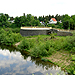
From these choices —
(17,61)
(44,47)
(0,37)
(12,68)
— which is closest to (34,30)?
(0,37)

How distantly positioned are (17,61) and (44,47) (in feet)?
22.6

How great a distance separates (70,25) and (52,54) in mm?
23454

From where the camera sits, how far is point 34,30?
4634 centimetres

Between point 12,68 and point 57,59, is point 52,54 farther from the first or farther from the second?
point 12,68

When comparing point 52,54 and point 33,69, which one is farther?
point 52,54

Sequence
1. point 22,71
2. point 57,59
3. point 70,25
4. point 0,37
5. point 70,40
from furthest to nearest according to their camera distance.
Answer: point 70,25, point 0,37, point 70,40, point 57,59, point 22,71

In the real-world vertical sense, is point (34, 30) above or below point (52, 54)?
above

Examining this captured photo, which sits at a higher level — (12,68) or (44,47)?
(44,47)

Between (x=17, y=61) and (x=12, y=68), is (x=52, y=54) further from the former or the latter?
(x=12, y=68)

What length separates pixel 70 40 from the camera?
83.4ft

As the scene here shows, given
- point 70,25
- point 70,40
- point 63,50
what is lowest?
point 63,50

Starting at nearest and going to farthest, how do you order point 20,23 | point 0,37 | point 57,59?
point 57,59, point 0,37, point 20,23

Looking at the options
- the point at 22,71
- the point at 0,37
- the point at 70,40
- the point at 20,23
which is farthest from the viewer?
the point at 20,23

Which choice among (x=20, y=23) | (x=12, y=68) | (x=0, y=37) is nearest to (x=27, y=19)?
(x=20, y=23)
